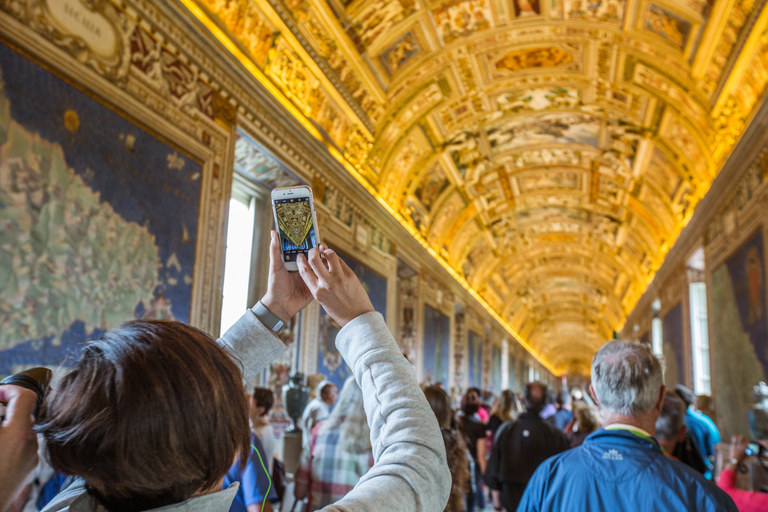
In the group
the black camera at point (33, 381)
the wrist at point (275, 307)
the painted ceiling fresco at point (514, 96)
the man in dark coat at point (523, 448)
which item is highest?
the painted ceiling fresco at point (514, 96)

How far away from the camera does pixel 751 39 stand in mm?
10172

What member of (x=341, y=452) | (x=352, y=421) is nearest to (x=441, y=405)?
(x=352, y=421)

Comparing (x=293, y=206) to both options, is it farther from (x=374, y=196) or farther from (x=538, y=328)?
(x=538, y=328)

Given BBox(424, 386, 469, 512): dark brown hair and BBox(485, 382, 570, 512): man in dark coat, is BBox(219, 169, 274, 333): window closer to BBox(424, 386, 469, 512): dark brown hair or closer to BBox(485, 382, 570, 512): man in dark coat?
BBox(485, 382, 570, 512): man in dark coat

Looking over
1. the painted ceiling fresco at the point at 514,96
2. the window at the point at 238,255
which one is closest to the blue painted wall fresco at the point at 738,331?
the painted ceiling fresco at the point at 514,96

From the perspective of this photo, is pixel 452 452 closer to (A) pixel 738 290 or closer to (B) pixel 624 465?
(B) pixel 624 465

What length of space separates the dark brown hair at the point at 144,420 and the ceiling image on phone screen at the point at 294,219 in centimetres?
75

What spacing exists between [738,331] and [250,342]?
42.4ft

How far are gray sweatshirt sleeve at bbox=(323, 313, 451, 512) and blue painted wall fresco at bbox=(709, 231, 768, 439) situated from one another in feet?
37.1

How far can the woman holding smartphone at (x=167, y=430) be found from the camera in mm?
952

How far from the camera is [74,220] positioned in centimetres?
537

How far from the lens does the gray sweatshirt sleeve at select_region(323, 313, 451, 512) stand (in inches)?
42.8

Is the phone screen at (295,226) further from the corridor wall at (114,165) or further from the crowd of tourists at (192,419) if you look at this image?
the corridor wall at (114,165)

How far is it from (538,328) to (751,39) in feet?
133
